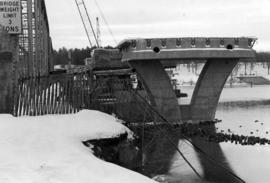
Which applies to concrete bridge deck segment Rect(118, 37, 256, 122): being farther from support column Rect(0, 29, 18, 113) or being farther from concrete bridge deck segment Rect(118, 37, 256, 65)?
support column Rect(0, 29, 18, 113)

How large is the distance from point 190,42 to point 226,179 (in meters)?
14.9

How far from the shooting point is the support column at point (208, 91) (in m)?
30.6

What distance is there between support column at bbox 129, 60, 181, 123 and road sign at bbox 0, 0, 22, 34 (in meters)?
8.05

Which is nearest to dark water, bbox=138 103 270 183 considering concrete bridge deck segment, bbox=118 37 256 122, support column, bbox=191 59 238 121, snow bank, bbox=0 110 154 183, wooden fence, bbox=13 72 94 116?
wooden fence, bbox=13 72 94 116

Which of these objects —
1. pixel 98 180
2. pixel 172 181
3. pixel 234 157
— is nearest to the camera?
pixel 98 180

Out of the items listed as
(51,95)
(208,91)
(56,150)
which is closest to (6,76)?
(51,95)

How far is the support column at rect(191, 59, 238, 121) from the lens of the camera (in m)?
30.6

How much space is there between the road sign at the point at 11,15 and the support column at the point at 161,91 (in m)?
8.05

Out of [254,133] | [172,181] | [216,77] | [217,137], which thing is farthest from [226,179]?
[216,77]

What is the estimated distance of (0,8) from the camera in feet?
89.1

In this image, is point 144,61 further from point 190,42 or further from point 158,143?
point 158,143

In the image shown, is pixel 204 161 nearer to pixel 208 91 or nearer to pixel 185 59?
pixel 185 59

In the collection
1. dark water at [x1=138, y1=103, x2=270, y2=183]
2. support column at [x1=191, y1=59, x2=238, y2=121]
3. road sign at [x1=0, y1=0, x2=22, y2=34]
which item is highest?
road sign at [x1=0, y1=0, x2=22, y2=34]

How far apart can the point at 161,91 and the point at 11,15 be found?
10.4 metres
